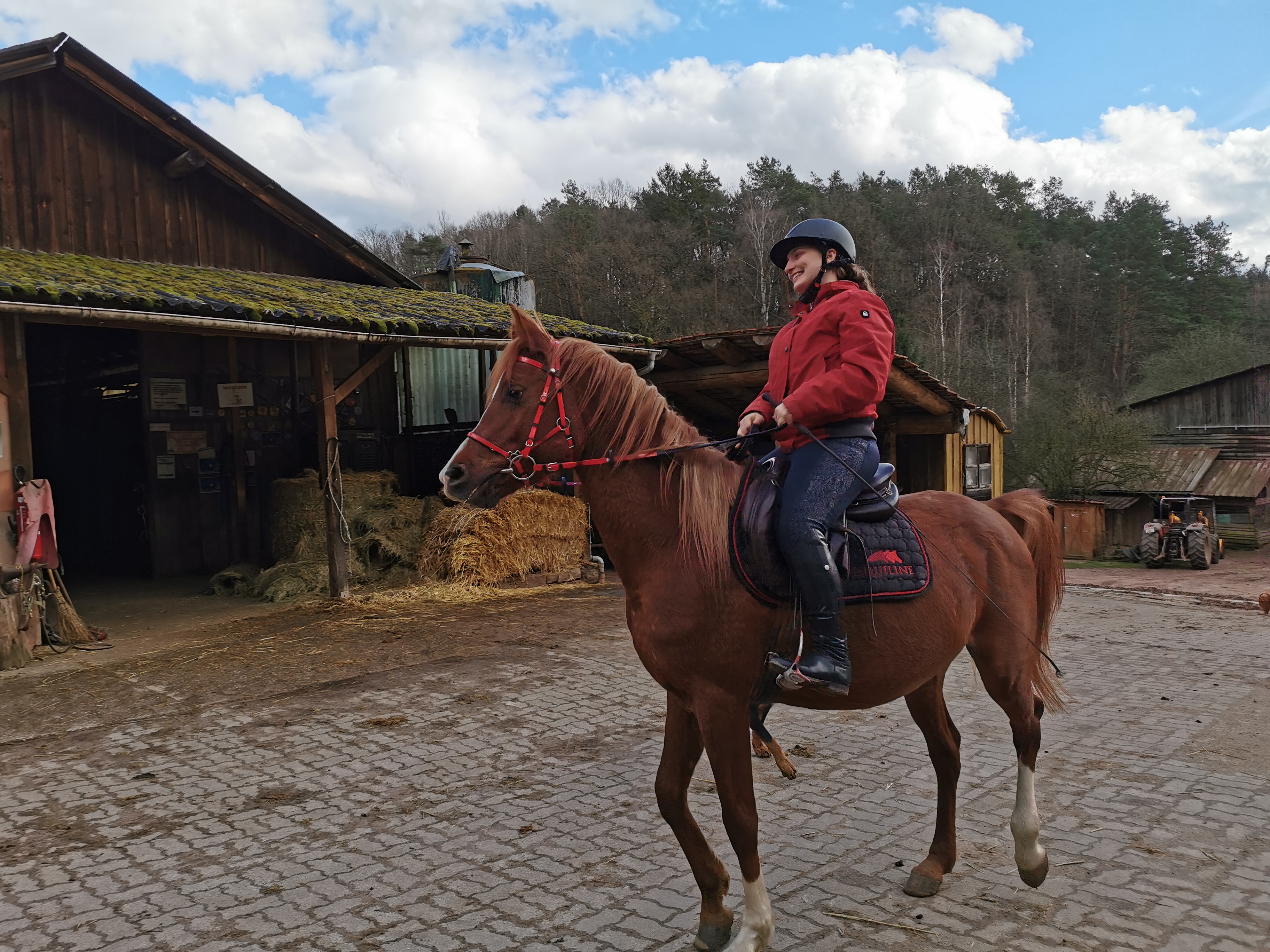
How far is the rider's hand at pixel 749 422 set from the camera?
2996 millimetres

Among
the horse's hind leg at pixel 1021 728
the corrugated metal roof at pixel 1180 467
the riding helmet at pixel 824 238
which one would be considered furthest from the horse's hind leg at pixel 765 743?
the corrugated metal roof at pixel 1180 467

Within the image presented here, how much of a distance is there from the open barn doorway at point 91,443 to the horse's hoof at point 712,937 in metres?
11.6

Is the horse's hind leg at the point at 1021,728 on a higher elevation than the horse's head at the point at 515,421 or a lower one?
lower

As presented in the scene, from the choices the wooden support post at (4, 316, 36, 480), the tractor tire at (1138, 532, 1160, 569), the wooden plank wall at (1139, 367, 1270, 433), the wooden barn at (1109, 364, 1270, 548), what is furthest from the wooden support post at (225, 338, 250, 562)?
the wooden plank wall at (1139, 367, 1270, 433)

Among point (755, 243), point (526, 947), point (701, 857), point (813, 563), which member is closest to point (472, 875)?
point (526, 947)

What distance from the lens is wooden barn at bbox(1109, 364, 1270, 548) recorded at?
22.3 meters

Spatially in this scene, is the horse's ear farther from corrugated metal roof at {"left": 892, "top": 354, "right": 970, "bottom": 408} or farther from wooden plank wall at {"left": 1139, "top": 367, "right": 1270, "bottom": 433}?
wooden plank wall at {"left": 1139, "top": 367, "right": 1270, "bottom": 433}

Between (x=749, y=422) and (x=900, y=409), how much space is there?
1058cm

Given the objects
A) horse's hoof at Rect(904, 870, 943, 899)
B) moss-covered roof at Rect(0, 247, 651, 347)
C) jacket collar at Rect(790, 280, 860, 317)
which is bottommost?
horse's hoof at Rect(904, 870, 943, 899)

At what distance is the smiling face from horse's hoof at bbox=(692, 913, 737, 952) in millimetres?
2235

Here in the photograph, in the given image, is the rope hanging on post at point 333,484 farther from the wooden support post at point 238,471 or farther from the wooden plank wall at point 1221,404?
the wooden plank wall at point 1221,404

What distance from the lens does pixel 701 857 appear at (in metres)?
2.83

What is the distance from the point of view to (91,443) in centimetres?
1306

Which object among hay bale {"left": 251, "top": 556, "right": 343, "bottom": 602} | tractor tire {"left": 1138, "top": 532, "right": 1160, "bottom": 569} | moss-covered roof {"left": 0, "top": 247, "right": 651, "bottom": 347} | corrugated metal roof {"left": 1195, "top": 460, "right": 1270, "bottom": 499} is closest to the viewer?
moss-covered roof {"left": 0, "top": 247, "right": 651, "bottom": 347}
